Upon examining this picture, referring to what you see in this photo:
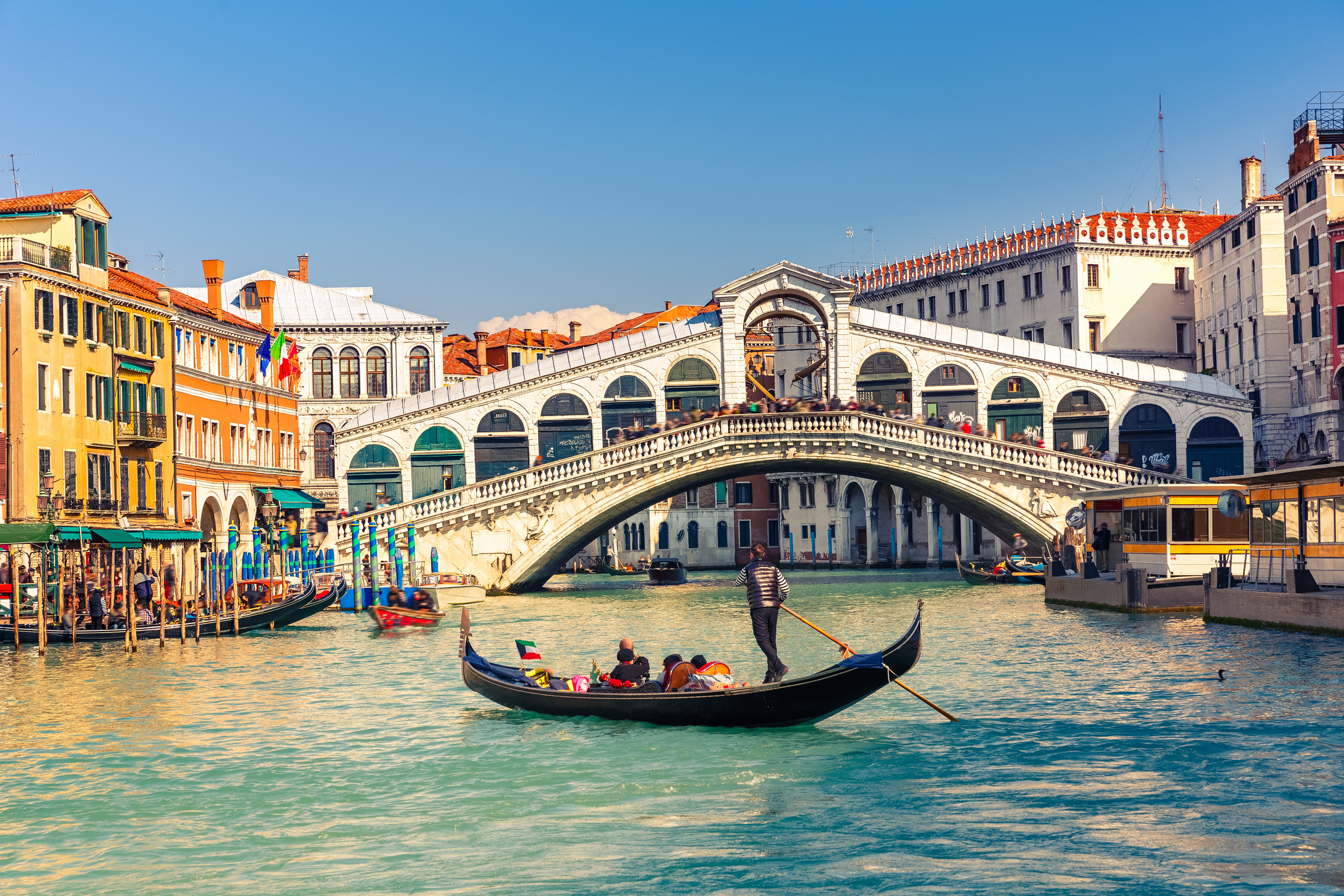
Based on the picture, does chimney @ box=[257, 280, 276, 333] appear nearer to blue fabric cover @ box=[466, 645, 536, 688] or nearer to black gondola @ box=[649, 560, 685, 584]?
black gondola @ box=[649, 560, 685, 584]

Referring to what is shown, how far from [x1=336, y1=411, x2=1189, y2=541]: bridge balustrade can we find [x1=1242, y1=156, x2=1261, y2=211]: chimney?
1419 cm

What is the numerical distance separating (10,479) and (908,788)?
68.7 ft

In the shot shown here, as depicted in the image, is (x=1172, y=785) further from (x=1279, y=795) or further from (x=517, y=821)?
(x=517, y=821)

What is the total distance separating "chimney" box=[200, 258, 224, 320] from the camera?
39.0m

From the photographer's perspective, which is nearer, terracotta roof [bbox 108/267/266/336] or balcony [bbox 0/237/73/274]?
balcony [bbox 0/237/73/274]

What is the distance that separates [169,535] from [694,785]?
60.4 feet

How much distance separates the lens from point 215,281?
40094 millimetres

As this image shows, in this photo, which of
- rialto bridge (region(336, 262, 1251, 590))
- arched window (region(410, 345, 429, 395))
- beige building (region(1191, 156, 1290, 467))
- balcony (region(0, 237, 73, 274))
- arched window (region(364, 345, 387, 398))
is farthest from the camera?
arched window (region(410, 345, 429, 395))

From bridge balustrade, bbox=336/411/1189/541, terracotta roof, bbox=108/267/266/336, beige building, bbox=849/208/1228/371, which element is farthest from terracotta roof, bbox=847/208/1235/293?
terracotta roof, bbox=108/267/266/336

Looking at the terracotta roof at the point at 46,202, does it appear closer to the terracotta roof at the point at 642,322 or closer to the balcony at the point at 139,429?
the balcony at the point at 139,429

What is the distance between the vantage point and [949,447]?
3444 centimetres

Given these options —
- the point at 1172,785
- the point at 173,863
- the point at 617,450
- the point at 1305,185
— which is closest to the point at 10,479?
the point at 617,450

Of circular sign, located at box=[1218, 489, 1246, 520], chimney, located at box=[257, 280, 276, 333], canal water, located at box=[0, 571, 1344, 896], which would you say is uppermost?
chimney, located at box=[257, 280, 276, 333]

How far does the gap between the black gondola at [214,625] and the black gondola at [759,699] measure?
12361 mm
